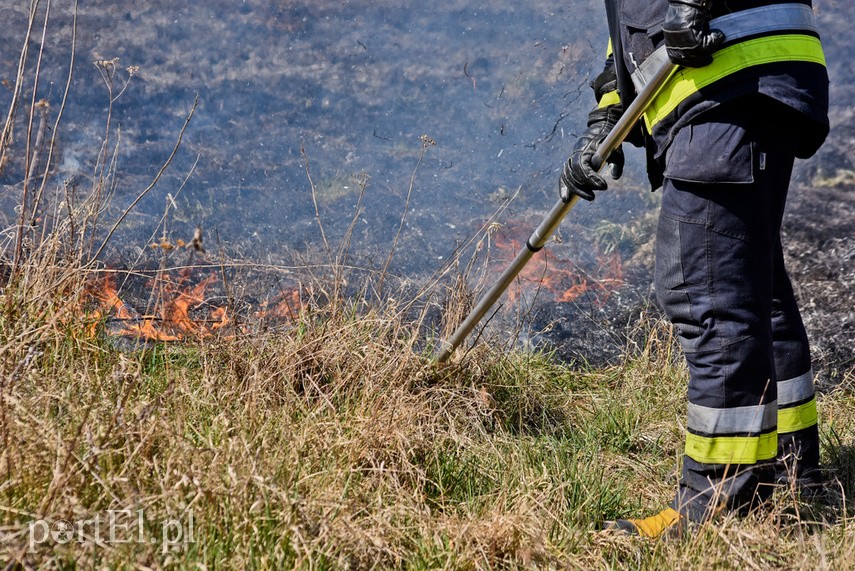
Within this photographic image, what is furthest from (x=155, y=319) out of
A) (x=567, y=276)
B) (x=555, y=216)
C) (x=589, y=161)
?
(x=567, y=276)

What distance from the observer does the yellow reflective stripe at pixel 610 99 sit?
2654mm

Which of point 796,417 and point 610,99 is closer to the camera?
point 796,417

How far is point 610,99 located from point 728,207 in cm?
83

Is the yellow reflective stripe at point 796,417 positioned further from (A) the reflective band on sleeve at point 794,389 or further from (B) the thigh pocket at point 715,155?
(B) the thigh pocket at point 715,155

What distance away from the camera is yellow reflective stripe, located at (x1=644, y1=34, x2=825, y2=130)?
1.99m

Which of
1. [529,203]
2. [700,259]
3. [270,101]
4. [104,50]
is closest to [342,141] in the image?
[270,101]

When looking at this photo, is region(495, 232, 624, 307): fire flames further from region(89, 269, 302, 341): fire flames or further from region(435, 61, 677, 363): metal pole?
region(89, 269, 302, 341): fire flames

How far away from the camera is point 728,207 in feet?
6.56

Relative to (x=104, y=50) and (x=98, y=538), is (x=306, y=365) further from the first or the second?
(x=104, y=50)

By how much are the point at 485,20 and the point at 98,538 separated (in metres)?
4.82

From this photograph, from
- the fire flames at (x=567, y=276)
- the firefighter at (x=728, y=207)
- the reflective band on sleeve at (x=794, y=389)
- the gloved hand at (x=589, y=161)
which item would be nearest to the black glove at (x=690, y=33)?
the firefighter at (x=728, y=207)

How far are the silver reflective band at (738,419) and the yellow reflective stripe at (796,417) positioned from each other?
42cm

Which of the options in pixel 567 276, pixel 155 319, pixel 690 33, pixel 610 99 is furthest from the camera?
pixel 567 276

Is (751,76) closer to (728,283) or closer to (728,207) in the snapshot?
(728,207)
